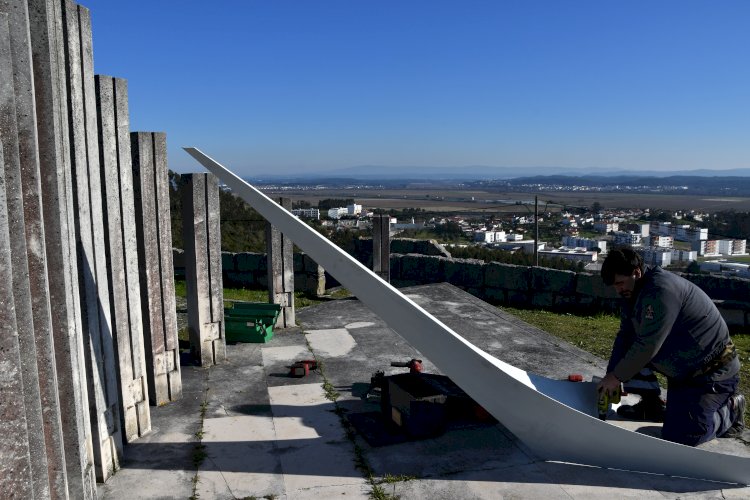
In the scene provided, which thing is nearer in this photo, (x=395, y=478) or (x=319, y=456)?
(x=395, y=478)

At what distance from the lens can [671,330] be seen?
4.71 metres

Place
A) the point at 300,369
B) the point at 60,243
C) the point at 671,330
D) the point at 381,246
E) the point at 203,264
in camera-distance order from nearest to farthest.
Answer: the point at 60,243, the point at 671,330, the point at 300,369, the point at 203,264, the point at 381,246

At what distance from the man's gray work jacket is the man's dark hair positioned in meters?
0.12

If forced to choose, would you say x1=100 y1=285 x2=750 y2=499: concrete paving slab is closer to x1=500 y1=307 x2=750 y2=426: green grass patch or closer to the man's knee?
the man's knee

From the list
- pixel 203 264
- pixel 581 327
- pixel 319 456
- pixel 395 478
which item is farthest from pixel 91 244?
pixel 581 327

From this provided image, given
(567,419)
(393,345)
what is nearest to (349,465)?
(567,419)

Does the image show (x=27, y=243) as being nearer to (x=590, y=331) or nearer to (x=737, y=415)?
(x=737, y=415)

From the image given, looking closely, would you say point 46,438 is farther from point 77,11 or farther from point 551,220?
point 551,220

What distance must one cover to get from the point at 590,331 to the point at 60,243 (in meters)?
8.45

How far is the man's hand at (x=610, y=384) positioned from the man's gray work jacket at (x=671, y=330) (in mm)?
45

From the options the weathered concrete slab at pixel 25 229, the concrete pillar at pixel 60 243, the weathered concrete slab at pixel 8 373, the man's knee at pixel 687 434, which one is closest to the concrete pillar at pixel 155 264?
the concrete pillar at pixel 60 243

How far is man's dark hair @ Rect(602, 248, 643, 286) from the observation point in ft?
15.9

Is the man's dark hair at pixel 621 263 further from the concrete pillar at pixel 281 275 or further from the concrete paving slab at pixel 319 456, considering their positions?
the concrete pillar at pixel 281 275

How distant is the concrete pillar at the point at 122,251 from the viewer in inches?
188
